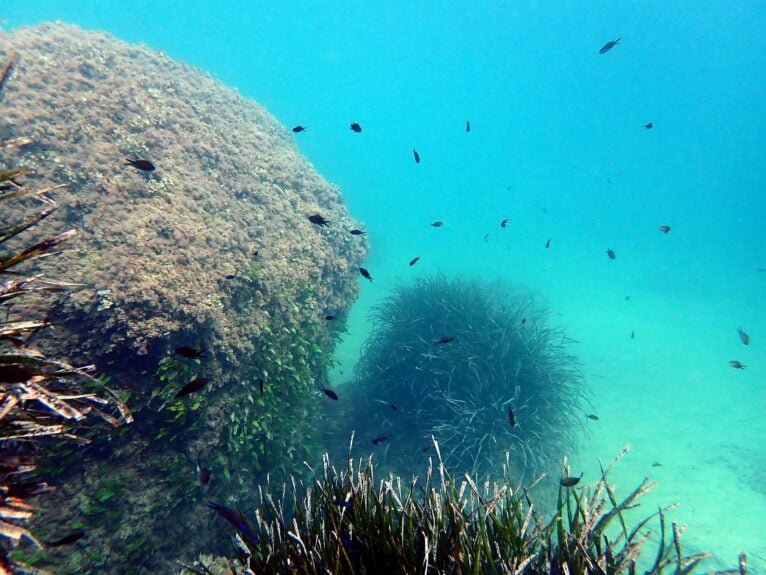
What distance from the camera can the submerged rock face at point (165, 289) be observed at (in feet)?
14.6

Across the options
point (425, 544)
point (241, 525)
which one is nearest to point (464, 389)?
point (241, 525)

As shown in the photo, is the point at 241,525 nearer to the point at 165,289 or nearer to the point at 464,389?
the point at 165,289

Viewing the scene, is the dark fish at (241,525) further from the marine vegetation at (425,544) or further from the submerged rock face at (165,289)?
the submerged rock face at (165,289)

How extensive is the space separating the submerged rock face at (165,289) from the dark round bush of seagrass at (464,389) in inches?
72.5

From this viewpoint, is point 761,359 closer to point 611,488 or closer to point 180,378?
point 611,488

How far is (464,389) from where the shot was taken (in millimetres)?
8547

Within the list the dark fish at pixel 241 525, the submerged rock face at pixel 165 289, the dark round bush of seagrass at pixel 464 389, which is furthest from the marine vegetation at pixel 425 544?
the dark round bush of seagrass at pixel 464 389

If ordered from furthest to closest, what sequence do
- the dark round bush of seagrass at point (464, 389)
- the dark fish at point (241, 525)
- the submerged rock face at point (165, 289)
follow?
the dark round bush of seagrass at point (464, 389)
the submerged rock face at point (165, 289)
the dark fish at point (241, 525)

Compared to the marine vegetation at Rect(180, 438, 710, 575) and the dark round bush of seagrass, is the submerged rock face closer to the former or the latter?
the dark round bush of seagrass

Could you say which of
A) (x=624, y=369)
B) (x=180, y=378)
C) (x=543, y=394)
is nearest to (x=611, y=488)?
(x=180, y=378)

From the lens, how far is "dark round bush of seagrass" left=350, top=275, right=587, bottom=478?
804cm

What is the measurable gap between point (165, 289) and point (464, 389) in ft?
21.1

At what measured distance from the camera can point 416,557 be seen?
2.22 m

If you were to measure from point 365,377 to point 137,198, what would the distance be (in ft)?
21.3
